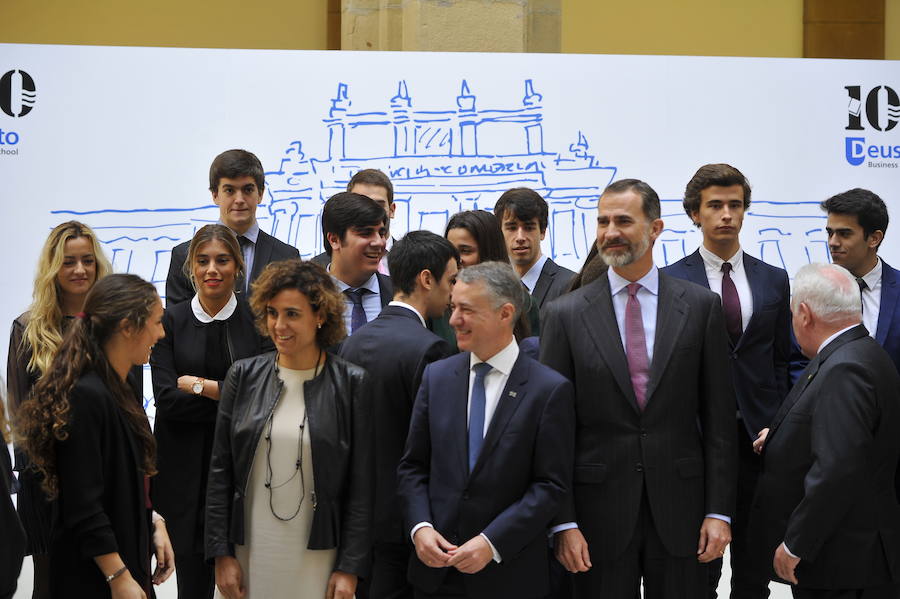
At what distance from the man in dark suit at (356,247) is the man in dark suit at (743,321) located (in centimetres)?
113

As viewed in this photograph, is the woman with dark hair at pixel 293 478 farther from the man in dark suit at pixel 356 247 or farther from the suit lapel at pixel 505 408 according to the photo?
the man in dark suit at pixel 356 247

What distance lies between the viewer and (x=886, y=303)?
4262 millimetres

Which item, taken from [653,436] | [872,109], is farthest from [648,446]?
[872,109]

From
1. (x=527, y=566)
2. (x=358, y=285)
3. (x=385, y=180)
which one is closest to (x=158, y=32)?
(x=385, y=180)

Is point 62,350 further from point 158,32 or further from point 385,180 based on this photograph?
point 158,32

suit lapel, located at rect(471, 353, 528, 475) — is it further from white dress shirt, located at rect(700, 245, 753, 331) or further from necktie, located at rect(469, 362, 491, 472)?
white dress shirt, located at rect(700, 245, 753, 331)

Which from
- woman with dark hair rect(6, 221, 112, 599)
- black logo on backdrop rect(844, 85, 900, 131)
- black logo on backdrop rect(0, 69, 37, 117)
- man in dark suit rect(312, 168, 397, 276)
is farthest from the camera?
black logo on backdrop rect(844, 85, 900, 131)

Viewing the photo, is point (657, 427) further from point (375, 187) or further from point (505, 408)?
point (375, 187)

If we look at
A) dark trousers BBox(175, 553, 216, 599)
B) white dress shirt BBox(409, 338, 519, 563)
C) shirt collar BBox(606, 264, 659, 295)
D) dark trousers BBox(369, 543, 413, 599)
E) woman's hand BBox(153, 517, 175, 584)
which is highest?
shirt collar BBox(606, 264, 659, 295)

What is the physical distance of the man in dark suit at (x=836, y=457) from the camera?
125 inches

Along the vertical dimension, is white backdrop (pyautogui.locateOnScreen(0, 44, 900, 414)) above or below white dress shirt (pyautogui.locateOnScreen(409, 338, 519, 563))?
above

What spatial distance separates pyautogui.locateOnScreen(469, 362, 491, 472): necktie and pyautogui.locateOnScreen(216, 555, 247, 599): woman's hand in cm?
72

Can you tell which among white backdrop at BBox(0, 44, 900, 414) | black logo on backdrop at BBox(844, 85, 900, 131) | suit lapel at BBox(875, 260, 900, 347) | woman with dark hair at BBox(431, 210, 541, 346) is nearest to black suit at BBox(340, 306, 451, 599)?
woman with dark hair at BBox(431, 210, 541, 346)

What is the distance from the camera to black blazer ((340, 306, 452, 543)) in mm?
3348
